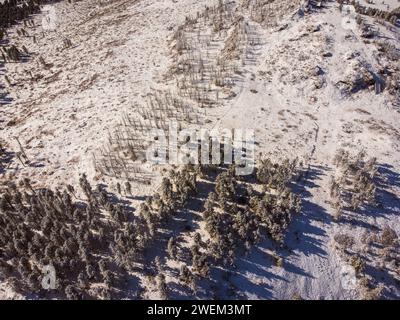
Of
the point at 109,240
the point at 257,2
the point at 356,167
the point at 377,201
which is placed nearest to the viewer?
the point at 109,240

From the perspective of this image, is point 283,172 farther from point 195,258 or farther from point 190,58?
point 190,58

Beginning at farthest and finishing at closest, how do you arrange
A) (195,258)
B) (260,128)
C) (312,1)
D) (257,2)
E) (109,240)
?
(257,2) < (312,1) < (260,128) < (109,240) < (195,258)

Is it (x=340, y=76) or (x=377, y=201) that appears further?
(x=340, y=76)

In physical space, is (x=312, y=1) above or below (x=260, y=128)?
above
